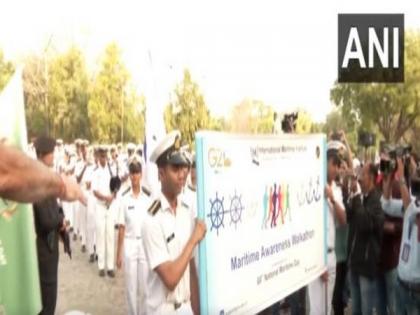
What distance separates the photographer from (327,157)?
301cm

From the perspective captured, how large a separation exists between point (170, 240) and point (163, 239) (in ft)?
0.08

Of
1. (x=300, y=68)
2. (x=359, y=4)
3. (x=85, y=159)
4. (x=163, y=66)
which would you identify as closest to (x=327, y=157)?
(x=300, y=68)

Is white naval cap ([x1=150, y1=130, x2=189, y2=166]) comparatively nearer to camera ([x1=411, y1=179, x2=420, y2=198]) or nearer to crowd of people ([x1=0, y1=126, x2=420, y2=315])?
crowd of people ([x1=0, y1=126, x2=420, y2=315])

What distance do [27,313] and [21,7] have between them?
1.00m

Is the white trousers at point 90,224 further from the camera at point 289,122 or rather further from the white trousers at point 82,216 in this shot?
the camera at point 289,122

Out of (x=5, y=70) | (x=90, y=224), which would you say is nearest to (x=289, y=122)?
(x=90, y=224)

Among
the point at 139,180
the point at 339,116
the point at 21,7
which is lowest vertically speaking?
the point at 139,180

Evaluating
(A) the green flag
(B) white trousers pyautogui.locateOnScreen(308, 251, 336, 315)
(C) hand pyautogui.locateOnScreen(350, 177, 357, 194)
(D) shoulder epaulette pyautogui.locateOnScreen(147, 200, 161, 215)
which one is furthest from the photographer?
(A) the green flag

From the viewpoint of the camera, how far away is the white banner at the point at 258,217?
2549 mm

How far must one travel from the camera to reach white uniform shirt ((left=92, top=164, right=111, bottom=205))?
8.03 ft

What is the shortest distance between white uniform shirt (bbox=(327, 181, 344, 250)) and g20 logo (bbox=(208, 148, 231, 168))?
740 mm

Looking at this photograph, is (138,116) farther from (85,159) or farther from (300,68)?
(300,68)

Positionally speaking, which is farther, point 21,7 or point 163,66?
point 163,66

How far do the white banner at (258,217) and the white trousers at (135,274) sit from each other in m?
0.21
